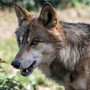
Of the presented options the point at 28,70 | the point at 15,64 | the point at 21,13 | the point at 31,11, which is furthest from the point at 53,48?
the point at 31,11

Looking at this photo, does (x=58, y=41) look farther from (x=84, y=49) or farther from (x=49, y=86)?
(x=49, y=86)

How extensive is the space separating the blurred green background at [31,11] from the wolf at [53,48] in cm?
149

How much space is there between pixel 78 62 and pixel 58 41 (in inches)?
21.2

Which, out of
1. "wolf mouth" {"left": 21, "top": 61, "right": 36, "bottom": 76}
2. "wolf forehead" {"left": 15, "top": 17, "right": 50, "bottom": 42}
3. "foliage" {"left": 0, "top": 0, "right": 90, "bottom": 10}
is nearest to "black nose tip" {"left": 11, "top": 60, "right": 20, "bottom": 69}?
"wolf mouth" {"left": 21, "top": 61, "right": 36, "bottom": 76}

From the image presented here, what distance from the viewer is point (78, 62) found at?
23.6 feet

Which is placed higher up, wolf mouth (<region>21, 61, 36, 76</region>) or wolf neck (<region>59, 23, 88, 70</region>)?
wolf neck (<region>59, 23, 88, 70</region>)

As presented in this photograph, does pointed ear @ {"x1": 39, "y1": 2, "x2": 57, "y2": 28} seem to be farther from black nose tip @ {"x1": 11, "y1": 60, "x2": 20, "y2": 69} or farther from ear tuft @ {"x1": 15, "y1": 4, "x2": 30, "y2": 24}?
black nose tip @ {"x1": 11, "y1": 60, "x2": 20, "y2": 69}

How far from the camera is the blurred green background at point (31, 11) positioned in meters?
10.0

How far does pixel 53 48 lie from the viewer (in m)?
6.94

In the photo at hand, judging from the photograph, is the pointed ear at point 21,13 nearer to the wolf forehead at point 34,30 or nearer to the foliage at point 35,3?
the wolf forehead at point 34,30

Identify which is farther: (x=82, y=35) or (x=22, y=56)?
(x=82, y=35)

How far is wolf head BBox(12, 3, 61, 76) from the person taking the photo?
22.6 ft

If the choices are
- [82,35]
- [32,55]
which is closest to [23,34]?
[32,55]

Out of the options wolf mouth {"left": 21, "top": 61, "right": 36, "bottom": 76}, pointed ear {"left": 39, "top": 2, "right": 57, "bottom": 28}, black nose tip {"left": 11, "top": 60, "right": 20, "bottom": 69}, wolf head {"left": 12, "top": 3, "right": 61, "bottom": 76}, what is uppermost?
pointed ear {"left": 39, "top": 2, "right": 57, "bottom": 28}
